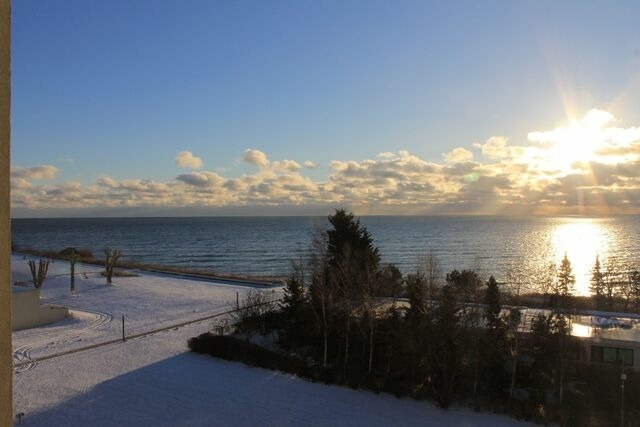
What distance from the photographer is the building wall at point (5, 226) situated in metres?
2.51

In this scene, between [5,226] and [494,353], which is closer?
[5,226]

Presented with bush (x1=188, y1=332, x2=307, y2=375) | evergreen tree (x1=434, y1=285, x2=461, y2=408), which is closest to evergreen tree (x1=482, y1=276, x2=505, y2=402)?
evergreen tree (x1=434, y1=285, x2=461, y2=408)

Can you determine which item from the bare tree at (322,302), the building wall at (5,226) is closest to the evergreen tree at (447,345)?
the bare tree at (322,302)

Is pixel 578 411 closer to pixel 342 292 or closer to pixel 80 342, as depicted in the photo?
pixel 342 292

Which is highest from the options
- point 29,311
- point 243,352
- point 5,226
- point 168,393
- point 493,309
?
point 5,226

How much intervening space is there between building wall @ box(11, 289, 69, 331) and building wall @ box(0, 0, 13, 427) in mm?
30826

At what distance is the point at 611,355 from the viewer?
22266 millimetres

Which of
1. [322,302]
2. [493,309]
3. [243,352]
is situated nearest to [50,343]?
[243,352]

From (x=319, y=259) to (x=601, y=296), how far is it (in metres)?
25.1

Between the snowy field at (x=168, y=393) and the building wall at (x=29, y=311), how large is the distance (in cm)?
119

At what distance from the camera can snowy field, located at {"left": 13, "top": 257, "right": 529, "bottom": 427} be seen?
60.4ft

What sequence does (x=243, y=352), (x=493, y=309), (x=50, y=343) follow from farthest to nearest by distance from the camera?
(x=50, y=343) < (x=243, y=352) < (x=493, y=309)

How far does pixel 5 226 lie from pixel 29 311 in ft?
104

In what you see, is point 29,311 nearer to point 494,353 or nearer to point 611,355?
point 494,353
